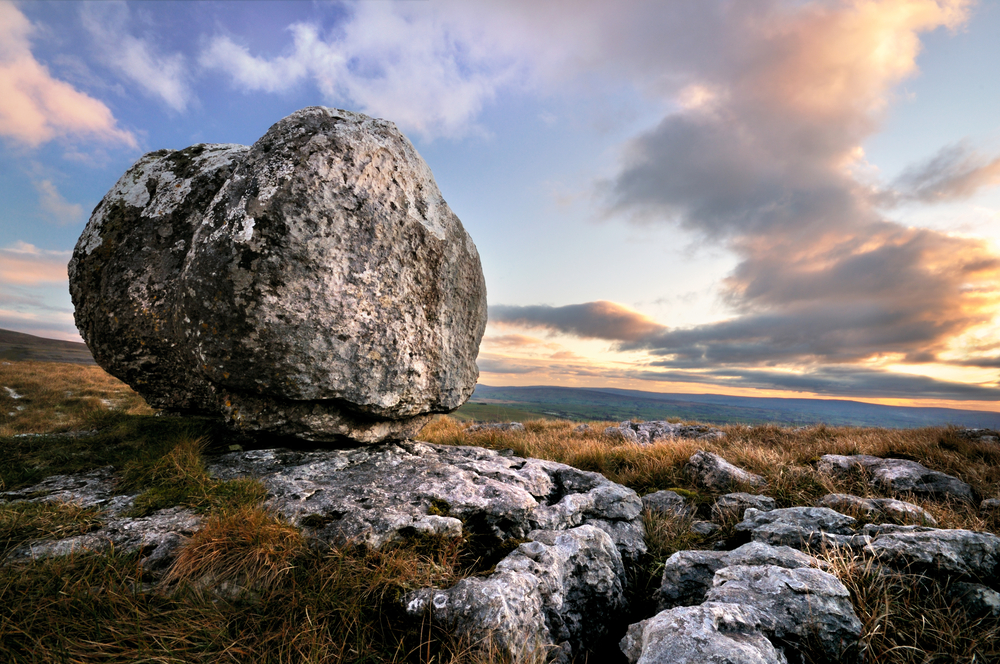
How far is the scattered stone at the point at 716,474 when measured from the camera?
290 inches

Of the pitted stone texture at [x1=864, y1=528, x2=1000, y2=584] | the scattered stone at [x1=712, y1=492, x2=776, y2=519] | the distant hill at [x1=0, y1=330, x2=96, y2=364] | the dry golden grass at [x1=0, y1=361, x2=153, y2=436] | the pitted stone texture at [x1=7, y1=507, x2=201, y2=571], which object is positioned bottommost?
the distant hill at [x1=0, y1=330, x2=96, y2=364]

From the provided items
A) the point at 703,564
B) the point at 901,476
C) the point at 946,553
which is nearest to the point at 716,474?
the point at 901,476

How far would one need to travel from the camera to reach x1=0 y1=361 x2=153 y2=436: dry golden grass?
13947mm

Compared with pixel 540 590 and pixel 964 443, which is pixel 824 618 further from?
pixel 964 443

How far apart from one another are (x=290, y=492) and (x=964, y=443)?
14.1m

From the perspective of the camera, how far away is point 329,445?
6273mm

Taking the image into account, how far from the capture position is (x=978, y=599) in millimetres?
3281

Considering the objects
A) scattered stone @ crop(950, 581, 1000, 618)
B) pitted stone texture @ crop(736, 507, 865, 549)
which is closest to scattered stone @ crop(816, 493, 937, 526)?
pitted stone texture @ crop(736, 507, 865, 549)

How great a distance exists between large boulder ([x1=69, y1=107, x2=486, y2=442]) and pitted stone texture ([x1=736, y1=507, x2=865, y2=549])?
4.76 m

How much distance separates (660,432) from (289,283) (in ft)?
46.8

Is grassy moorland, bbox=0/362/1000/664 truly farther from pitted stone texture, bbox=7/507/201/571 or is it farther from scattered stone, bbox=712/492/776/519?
scattered stone, bbox=712/492/776/519

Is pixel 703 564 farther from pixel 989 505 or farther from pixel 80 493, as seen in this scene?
pixel 80 493

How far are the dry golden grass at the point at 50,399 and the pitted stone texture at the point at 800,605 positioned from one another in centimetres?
1564

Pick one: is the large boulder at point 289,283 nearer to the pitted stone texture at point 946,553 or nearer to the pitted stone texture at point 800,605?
the pitted stone texture at point 800,605
